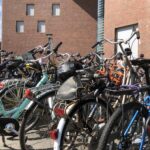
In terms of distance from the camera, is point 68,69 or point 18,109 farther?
point 18,109

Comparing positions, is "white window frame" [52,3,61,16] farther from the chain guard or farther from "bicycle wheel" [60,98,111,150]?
"bicycle wheel" [60,98,111,150]

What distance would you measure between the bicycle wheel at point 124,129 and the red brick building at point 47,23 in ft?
→ 100

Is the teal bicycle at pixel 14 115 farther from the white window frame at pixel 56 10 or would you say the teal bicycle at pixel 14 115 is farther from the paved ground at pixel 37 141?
the white window frame at pixel 56 10

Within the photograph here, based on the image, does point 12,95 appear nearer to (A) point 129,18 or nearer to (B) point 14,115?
(B) point 14,115

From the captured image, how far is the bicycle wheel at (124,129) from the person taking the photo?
3389mm

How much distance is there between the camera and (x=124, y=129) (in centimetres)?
352

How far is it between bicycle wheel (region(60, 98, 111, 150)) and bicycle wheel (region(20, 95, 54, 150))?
533 mm

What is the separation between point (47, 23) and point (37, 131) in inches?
1177

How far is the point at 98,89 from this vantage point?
163 inches

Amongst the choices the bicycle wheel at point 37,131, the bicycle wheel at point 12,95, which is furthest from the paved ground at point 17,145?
the bicycle wheel at point 12,95

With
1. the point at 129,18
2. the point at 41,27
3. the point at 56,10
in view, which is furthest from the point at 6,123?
the point at 56,10

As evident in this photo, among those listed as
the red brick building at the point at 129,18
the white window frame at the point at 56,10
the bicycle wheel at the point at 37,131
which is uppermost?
the white window frame at the point at 56,10

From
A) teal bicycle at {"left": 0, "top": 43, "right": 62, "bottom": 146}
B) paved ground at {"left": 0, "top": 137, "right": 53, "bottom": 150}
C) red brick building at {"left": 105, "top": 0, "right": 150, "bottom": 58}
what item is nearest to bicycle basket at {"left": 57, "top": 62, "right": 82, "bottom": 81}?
teal bicycle at {"left": 0, "top": 43, "right": 62, "bottom": 146}

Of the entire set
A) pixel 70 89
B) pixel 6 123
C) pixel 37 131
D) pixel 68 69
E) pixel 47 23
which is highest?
pixel 47 23
